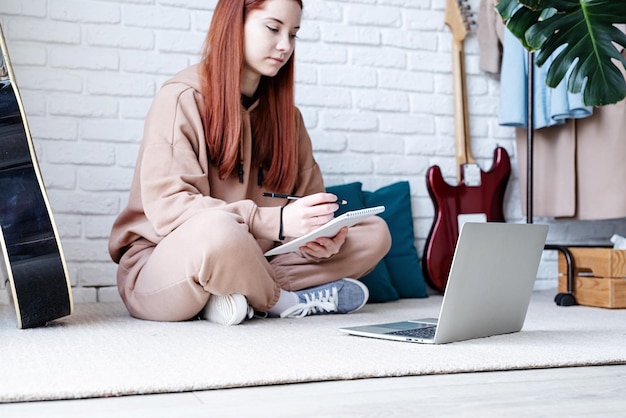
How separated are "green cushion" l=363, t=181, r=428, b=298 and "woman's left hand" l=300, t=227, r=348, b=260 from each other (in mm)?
701

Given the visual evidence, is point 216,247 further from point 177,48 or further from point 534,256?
point 177,48

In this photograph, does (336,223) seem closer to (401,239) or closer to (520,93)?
(401,239)

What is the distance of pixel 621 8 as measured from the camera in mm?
2191

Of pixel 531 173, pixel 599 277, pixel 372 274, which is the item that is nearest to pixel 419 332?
pixel 372 274

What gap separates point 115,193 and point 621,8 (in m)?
1.64

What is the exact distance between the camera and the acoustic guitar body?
2.88 m

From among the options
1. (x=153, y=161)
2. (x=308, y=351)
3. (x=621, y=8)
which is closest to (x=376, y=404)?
(x=308, y=351)

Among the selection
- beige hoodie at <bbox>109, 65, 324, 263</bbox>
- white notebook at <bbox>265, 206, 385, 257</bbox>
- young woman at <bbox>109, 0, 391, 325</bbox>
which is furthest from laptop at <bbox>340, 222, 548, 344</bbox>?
beige hoodie at <bbox>109, 65, 324, 263</bbox>

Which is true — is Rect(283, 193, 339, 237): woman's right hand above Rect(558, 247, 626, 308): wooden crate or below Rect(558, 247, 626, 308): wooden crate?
above

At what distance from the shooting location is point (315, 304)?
212cm

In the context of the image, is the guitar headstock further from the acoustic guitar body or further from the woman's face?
the woman's face

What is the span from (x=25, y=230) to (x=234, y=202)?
0.51 metres

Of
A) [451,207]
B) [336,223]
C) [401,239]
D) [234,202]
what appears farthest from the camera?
[451,207]

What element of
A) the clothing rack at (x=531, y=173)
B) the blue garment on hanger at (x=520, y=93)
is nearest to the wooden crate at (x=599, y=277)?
the clothing rack at (x=531, y=173)
